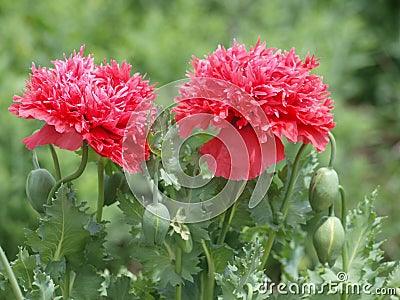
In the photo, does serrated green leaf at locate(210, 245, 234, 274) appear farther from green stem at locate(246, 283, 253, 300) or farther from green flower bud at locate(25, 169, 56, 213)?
green flower bud at locate(25, 169, 56, 213)

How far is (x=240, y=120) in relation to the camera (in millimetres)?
674

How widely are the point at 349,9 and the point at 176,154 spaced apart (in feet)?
8.97

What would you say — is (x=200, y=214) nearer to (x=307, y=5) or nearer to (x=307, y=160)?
(x=307, y=160)

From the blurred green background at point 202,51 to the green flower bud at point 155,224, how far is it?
1.17 metres

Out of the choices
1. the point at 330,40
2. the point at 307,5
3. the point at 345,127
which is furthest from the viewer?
the point at 307,5

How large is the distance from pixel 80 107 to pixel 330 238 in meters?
0.29

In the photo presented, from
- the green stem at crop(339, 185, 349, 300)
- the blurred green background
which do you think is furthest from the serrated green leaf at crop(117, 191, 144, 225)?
the blurred green background

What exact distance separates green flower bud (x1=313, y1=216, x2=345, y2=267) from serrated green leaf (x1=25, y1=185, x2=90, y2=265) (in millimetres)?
245

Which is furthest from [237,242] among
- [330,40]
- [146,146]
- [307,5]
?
[307,5]

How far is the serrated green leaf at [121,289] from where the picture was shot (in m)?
0.75

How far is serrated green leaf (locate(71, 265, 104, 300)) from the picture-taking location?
0.76 m

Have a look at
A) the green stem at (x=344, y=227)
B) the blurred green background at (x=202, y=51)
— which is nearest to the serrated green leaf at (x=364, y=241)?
the green stem at (x=344, y=227)

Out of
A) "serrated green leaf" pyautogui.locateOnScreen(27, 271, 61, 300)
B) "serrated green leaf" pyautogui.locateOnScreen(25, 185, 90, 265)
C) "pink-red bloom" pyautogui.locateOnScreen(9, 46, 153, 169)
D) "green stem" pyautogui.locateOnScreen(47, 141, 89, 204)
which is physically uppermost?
"pink-red bloom" pyautogui.locateOnScreen(9, 46, 153, 169)

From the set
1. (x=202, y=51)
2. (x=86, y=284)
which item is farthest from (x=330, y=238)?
(x=202, y=51)
